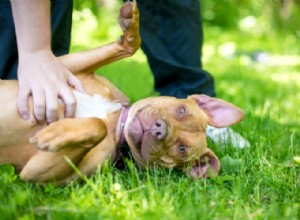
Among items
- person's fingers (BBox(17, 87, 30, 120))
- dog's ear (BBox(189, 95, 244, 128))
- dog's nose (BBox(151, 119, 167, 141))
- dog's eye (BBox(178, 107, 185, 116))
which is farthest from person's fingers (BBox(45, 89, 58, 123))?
dog's ear (BBox(189, 95, 244, 128))

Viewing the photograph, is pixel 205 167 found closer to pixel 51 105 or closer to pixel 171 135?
pixel 171 135

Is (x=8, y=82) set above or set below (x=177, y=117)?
above

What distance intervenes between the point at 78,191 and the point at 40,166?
28cm

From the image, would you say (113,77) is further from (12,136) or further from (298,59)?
(298,59)

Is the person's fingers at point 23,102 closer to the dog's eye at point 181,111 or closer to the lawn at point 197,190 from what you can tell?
the lawn at point 197,190

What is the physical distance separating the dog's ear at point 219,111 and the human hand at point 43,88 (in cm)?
89

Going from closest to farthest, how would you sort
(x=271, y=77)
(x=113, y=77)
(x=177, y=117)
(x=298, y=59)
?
(x=177, y=117), (x=113, y=77), (x=271, y=77), (x=298, y=59)

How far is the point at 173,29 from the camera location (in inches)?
171

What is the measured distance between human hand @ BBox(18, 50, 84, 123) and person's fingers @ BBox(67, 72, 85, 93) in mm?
88

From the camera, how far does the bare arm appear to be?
283 centimetres

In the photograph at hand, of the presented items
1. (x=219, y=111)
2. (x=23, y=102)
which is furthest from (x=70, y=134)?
(x=219, y=111)

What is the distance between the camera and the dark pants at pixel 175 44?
4.27m

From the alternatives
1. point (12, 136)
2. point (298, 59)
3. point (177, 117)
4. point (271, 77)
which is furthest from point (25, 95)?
point (298, 59)

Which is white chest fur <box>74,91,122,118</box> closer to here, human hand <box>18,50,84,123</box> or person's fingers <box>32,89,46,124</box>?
human hand <box>18,50,84,123</box>
